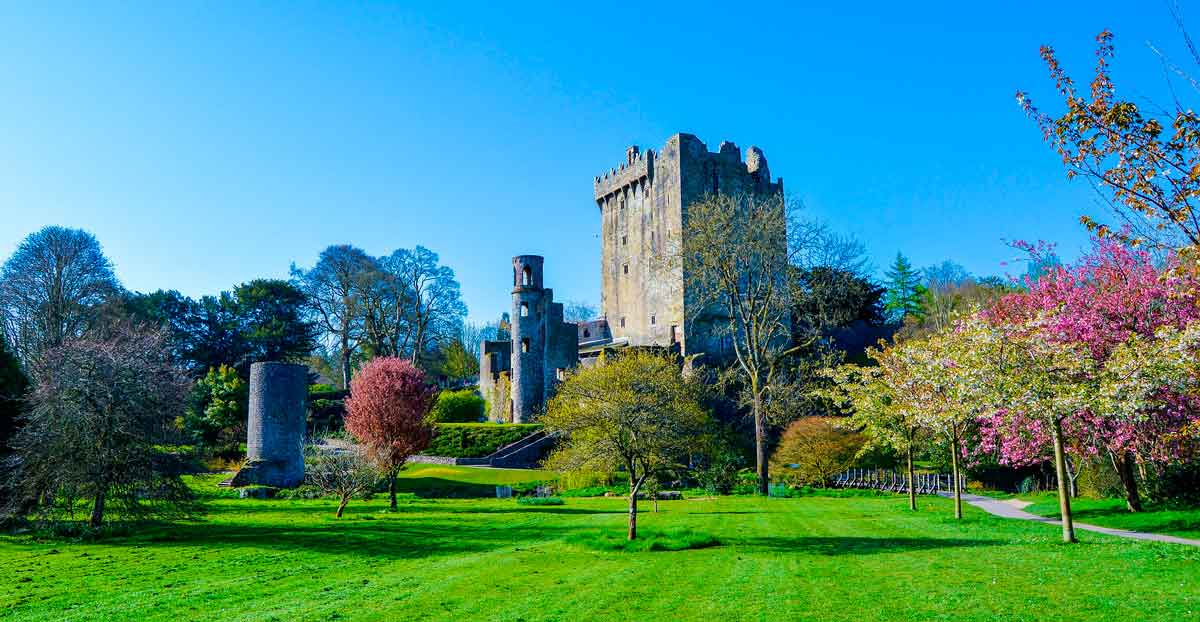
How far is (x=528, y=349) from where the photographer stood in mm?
53875

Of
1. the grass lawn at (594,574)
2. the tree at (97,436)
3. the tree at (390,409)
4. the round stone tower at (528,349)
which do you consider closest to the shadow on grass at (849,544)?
the grass lawn at (594,574)

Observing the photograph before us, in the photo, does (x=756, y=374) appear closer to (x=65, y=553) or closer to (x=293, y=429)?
(x=293, y=429)

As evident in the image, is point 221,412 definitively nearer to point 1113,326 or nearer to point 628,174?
point 628,174

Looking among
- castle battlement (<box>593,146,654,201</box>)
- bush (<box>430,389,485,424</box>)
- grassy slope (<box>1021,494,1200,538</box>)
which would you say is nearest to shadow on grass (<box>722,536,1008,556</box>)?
grassy slope (<box>1021,494,1200,538</box>)

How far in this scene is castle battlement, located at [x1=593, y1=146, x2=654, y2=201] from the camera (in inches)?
2427

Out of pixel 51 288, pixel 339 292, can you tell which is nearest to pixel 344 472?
pixel 51 288

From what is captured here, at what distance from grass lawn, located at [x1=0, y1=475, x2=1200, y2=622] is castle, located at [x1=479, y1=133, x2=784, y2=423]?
112ft

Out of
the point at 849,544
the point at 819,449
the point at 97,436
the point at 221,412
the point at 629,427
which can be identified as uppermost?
the point at 221,412

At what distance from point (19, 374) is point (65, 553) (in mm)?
6662

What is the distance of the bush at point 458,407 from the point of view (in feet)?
175

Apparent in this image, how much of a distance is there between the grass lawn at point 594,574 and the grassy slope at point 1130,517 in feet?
6.20

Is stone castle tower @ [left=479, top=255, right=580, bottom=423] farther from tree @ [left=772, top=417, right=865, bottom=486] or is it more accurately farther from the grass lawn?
the grass lawn

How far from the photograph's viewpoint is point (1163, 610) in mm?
8352

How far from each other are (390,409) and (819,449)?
61.1ft
